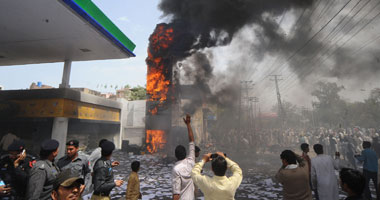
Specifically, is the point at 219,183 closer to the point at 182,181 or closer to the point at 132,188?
the point at 182,181

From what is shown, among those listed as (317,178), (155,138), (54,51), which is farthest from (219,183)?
(155,138)

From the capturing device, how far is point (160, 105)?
69.9ft

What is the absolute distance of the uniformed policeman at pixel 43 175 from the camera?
99.0 inches

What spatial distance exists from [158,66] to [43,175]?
58.2 feet

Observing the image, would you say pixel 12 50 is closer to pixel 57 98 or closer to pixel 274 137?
pixel 57 98

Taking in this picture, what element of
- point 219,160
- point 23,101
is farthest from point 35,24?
point 219,160

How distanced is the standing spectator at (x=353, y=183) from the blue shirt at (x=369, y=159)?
4.66 meters

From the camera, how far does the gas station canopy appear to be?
22.6 ft

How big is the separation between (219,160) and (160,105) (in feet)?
63.7

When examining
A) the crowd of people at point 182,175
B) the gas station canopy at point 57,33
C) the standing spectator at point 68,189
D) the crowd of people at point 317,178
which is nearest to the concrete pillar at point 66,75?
the gas station canopy at point 57,33

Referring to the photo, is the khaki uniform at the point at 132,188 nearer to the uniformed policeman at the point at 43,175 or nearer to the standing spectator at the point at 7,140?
the uniformed policeman at the point at 43,175

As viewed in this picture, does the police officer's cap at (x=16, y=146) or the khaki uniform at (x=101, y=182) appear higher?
the police officer's cap at (x=16, y=146)

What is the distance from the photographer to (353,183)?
1.98 m

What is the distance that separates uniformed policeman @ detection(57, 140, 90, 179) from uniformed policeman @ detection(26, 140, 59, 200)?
37cm
